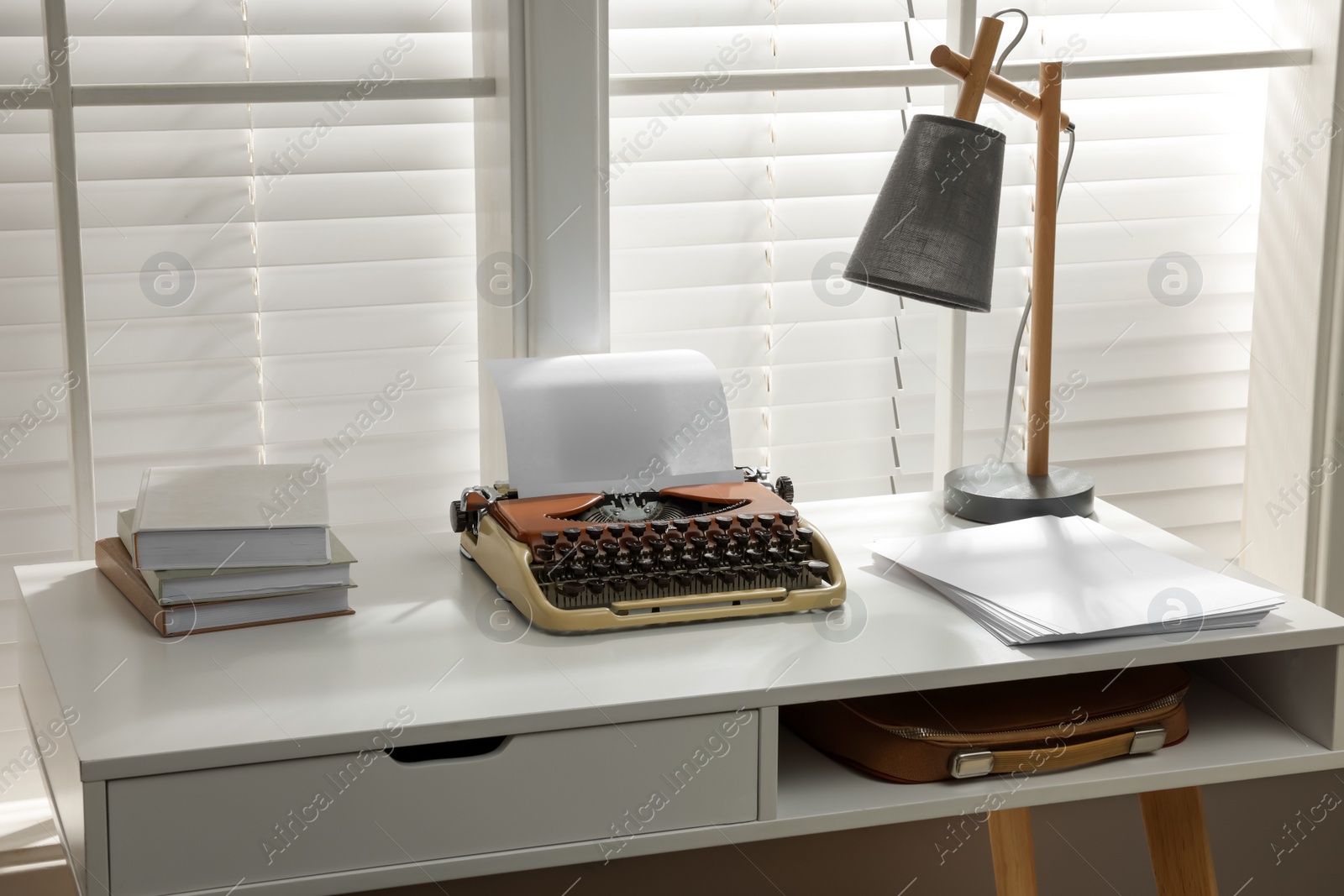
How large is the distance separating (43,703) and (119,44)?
714 mm

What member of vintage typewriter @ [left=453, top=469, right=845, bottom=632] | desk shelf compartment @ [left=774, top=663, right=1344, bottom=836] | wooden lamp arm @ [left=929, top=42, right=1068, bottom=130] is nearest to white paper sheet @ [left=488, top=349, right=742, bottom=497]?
vintage typewriter @ [left=453, top=469, right=845, bottom=632]

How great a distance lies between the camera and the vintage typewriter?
1159 mm

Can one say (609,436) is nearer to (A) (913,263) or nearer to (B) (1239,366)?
(A) (913,263)

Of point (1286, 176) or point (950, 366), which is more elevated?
point (1286, 176)

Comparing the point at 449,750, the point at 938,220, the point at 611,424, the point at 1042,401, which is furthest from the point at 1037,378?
the point at 449,750

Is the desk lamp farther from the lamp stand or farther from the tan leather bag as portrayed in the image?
the tan leather bag

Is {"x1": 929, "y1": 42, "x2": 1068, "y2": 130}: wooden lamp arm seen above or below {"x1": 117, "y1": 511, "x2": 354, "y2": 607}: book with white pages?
above

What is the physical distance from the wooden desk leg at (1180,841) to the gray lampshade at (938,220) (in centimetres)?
55

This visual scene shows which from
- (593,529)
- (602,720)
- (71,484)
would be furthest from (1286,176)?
(71,484)

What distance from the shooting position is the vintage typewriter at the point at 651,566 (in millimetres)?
1159

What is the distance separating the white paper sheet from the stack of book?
215 millimetres

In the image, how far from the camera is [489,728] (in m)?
0.97

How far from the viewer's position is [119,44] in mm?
1413

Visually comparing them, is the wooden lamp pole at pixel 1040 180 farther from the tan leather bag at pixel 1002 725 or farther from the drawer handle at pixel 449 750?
the drawer handle at pixel 449 750
